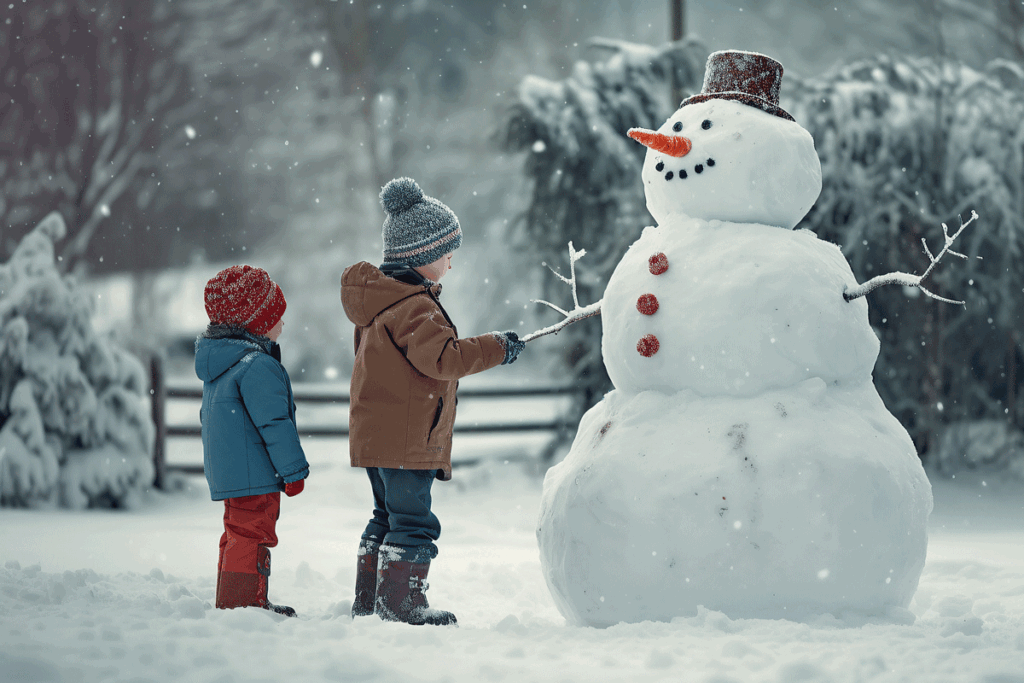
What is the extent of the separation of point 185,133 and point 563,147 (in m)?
6.75

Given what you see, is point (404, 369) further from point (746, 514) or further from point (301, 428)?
point (301, 428)

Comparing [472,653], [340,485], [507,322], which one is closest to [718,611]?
[472,653]

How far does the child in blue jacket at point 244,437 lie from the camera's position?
9.46ft

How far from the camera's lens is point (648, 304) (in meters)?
2.88

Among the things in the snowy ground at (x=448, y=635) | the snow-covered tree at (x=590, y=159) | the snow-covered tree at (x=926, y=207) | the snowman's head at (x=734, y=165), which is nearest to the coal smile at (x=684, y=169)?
the snowman's head at (x=734, y=165)

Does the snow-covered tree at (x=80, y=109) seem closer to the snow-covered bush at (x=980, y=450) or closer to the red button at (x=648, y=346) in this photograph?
the red button at (x=648, y=346)

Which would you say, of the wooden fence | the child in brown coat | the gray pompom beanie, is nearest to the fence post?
the wooden fence

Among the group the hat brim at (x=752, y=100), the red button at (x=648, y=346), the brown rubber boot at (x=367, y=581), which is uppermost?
the hat brim at (x=752, y=100)

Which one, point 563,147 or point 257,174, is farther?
point 257,174

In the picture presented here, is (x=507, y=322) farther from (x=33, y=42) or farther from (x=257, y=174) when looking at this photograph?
(x=33, y=42)

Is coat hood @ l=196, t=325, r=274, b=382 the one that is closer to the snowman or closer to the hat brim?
the snowman

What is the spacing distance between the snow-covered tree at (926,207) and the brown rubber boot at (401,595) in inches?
213

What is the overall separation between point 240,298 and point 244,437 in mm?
476

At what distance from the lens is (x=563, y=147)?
302 inches
